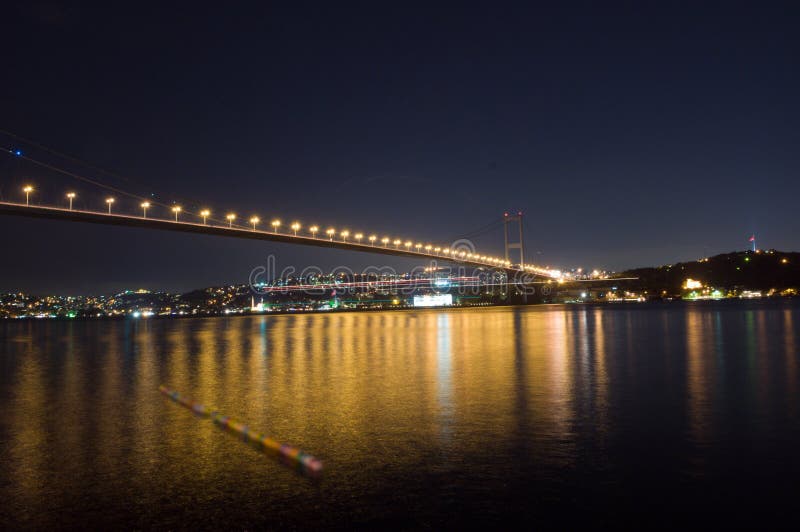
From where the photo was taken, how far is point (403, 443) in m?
5.13

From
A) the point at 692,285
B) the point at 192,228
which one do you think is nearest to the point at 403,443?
the point at 192,228

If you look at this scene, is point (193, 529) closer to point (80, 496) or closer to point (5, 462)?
point (80, 496)

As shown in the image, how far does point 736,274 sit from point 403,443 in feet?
350

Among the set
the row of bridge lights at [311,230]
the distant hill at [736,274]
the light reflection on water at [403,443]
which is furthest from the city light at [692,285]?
the light reflection on water at [403,443]

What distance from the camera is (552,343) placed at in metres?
15.7

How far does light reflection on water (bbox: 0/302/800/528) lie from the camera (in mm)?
3645

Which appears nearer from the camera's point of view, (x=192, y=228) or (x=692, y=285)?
(x=192, y=228)

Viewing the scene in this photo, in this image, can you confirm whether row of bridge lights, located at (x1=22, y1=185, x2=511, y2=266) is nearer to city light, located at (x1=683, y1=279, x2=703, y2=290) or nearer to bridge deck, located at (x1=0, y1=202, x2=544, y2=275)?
bridge deck, located at (x1=0, y1=202, x2=544, y2=275)

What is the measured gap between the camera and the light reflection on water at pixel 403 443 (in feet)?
12.0

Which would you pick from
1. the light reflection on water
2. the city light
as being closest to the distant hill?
the city light

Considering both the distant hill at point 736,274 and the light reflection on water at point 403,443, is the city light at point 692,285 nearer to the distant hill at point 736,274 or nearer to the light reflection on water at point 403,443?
the distant hill at point 736,274

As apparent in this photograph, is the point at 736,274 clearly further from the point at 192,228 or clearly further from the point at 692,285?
the point at 192,228

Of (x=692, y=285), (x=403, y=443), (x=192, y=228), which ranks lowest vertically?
(x=403, y=443)

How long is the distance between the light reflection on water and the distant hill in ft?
306
